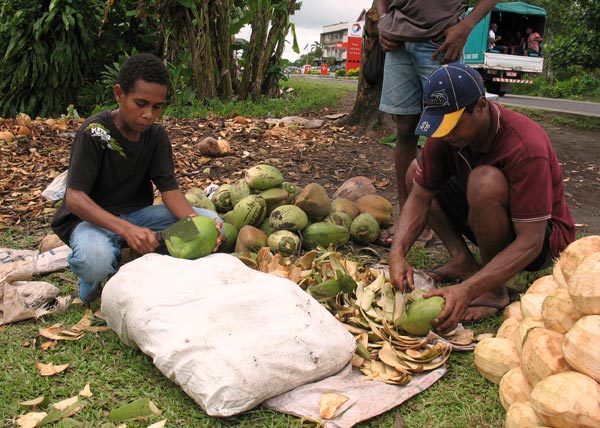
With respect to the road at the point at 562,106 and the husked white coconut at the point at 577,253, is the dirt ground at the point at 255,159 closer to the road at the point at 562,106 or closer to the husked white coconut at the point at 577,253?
the husked white coconut at the point at 577,253

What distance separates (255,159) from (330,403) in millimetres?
3813

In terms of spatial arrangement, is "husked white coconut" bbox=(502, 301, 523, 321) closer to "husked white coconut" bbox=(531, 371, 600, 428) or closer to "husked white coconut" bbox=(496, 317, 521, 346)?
"husked white coconut" bbox=(496, 317, 521, 346)

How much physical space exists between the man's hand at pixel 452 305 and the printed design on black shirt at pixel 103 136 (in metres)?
1.74

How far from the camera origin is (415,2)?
3332 mm

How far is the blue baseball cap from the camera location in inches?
90.0

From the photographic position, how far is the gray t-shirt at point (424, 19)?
10.8ft

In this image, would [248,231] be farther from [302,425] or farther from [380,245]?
[302,425]

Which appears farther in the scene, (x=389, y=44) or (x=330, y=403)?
A: (x=389, y=44)

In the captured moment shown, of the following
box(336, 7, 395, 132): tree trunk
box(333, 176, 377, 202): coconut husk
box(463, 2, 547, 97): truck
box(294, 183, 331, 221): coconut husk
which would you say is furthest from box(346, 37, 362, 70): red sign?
box(294, 183, 331, 221): coconut husk

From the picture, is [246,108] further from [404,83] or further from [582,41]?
[582,41]

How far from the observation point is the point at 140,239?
8.54ft

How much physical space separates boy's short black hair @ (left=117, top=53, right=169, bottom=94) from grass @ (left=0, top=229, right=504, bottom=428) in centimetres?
119

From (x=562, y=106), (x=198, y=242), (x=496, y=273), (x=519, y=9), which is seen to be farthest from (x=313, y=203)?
(x=519, y=9)

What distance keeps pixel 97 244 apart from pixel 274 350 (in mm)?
1199
